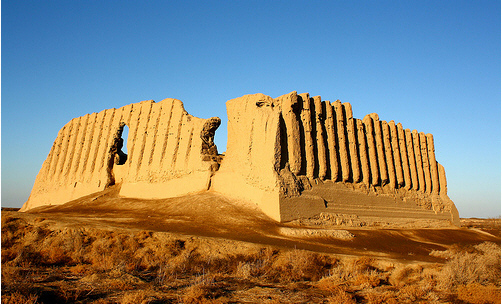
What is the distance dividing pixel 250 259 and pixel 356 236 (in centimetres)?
654

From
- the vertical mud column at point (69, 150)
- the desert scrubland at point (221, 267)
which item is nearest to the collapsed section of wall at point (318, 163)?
the desert scrubland at point (221, 267)

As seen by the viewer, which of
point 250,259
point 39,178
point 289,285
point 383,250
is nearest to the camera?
point 289,285

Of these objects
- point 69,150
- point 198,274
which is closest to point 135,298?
point 198,274

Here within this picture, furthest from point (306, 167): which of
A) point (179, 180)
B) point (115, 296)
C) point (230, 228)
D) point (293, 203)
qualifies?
point (115, 296)

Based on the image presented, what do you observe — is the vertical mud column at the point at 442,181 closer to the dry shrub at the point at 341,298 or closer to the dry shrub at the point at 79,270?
the dry shrub at the point at 341,298

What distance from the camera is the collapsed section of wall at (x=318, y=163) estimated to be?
710 inches

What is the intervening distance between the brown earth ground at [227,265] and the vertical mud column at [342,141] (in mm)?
4145

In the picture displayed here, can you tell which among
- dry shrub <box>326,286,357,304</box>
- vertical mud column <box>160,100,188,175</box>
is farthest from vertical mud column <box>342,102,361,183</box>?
dry shrub <box>326,286,357,304</box>

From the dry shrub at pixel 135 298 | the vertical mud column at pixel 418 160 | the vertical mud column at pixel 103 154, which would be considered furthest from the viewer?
the vertical mud column at pixel 103 154

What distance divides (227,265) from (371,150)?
48.4 feet

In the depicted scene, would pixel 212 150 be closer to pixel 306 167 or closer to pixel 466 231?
pixel 306 167

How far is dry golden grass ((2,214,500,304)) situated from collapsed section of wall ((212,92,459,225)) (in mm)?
6339

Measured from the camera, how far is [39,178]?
29.4m

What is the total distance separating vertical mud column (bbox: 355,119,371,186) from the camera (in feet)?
70.0
